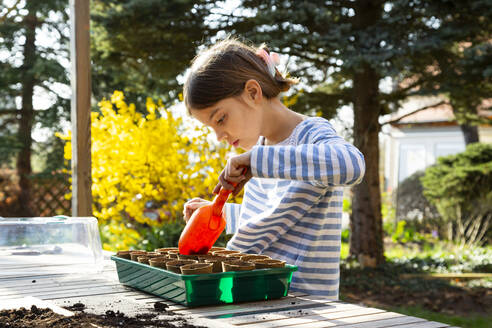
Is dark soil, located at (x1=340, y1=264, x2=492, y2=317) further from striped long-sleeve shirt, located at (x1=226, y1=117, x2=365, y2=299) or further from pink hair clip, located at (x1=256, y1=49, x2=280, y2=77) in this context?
pink hair clip, located at (x1=256, y1=49, x2=280, y2=77)

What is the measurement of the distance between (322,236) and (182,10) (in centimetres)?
401

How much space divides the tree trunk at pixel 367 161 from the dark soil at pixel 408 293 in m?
0.25

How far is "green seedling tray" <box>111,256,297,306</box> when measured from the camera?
1142mm

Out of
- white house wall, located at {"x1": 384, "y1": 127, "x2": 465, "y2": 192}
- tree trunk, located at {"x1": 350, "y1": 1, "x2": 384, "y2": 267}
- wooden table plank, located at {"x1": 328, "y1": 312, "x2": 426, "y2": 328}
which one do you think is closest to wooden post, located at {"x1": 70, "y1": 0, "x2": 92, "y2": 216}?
wooden table plank, located at {"x1": 328, "y1": 312, "x2": 426, "y2": 328}

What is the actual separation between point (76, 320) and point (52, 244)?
0.77 m

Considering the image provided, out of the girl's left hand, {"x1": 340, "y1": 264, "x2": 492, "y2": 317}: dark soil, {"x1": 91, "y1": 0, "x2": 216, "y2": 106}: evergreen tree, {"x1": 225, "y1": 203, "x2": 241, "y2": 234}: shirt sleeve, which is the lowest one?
{"x1": 340, "y1": 264, "x2": 492, "y2": 317}: dark soil

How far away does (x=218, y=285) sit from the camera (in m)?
1.16

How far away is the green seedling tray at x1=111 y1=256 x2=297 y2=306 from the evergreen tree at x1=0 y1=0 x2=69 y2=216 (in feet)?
26.8

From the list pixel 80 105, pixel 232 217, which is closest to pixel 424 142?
pixel 80 105

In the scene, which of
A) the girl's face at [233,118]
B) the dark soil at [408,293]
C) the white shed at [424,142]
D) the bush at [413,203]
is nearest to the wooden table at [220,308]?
the girl's face at [233,118]

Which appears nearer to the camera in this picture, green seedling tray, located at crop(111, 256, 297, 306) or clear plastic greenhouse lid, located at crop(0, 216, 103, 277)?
green seedling tray, located at crop(111, 256, 297, 306)

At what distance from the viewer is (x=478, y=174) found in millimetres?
7629

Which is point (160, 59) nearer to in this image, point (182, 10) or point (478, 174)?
point (182, 10)

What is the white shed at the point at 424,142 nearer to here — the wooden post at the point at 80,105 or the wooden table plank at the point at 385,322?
the wooden post at the point at 80,105
